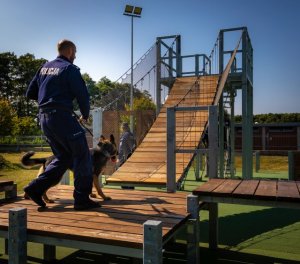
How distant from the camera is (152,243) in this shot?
7.77ft

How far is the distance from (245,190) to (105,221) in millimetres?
1610

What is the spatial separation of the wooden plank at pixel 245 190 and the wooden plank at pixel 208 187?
267 millimetres

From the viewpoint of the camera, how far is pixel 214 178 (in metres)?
4.65

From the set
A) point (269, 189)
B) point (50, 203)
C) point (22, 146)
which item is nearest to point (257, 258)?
A: point (269, 189)

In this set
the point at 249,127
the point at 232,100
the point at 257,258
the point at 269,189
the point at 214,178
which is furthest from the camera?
the point at 232,100

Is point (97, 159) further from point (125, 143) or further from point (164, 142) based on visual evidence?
point (125, 143)

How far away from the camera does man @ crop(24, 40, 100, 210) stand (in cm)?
342

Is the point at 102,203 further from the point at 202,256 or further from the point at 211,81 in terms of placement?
the point at 211,81

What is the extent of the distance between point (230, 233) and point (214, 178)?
48.9 inches

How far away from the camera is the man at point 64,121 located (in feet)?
11.2

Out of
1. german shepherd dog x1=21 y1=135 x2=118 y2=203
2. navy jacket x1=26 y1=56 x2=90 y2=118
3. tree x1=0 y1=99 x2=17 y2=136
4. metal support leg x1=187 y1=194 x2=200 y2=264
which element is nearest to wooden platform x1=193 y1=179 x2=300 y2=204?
metal support leg x1=187 y1=194 x2=200 y2=264

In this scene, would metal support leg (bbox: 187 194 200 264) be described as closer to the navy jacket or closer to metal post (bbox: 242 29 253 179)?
the navy jacket

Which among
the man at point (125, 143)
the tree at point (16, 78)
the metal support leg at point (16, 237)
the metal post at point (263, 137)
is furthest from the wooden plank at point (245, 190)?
the tree at point (16, 78)

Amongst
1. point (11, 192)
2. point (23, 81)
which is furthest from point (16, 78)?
point (11, 192)
